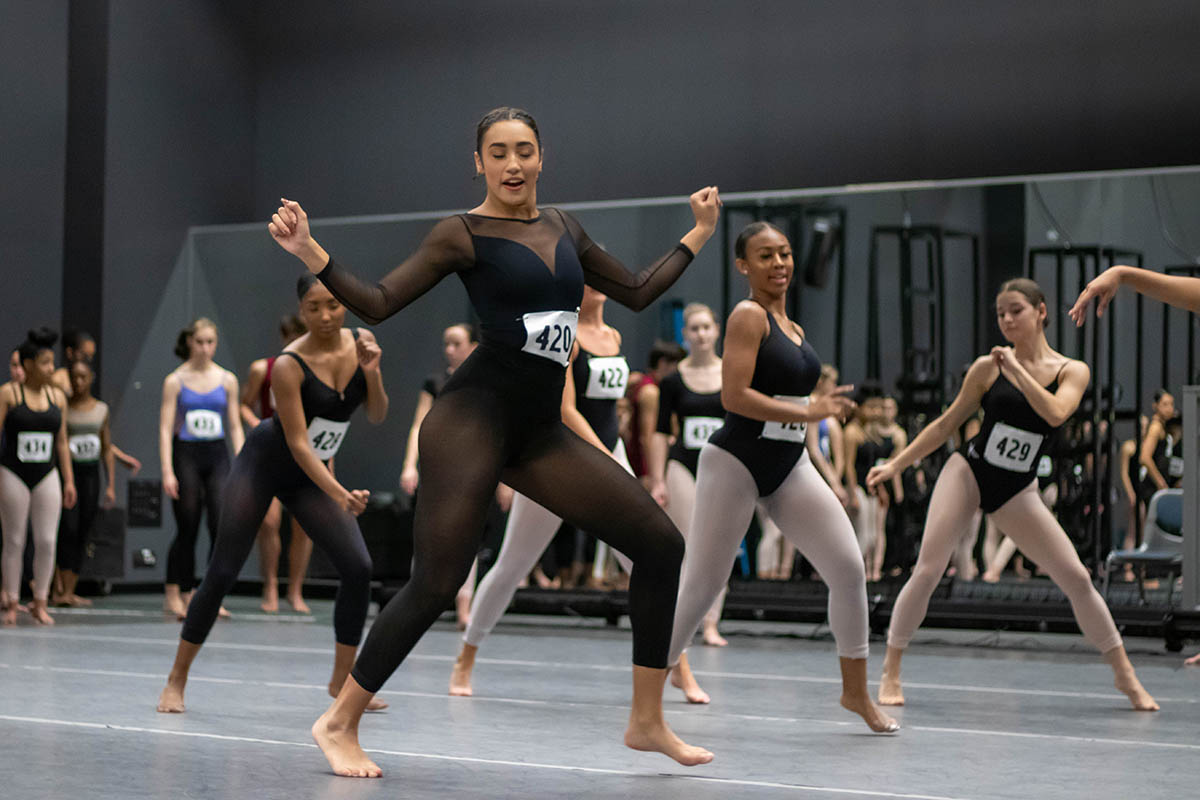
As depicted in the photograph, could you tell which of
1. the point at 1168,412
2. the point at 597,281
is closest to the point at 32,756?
the point at 597,281

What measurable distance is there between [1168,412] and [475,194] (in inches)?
232

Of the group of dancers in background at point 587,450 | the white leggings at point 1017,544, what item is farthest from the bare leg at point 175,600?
the white leggings at point 1017,544

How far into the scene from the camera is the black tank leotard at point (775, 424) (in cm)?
480

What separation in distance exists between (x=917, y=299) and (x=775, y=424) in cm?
587

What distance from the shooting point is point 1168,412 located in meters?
9.62

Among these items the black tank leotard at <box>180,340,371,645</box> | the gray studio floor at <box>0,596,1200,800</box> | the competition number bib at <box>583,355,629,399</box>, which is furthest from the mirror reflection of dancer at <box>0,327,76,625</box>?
the competition number bib at <box>583,355,629,399</box>

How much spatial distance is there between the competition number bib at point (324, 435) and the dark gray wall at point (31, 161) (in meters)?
7.72

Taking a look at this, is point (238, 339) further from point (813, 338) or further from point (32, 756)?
point (32, 756)

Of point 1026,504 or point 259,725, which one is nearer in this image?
point 259,725

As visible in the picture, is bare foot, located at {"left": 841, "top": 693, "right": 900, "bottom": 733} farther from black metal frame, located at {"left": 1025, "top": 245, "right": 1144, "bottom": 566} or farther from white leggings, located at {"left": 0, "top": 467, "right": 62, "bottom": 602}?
white leggings, located at {"left": 0, "top": 467, "right": 62, "bottom": 602}

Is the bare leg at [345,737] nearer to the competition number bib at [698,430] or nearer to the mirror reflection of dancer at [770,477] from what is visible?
the mirror reflection of dancer at [770,477]

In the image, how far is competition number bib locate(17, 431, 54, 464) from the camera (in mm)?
9391

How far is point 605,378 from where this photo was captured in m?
5.85

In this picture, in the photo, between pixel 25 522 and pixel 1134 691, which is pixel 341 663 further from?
pixel 25 522
